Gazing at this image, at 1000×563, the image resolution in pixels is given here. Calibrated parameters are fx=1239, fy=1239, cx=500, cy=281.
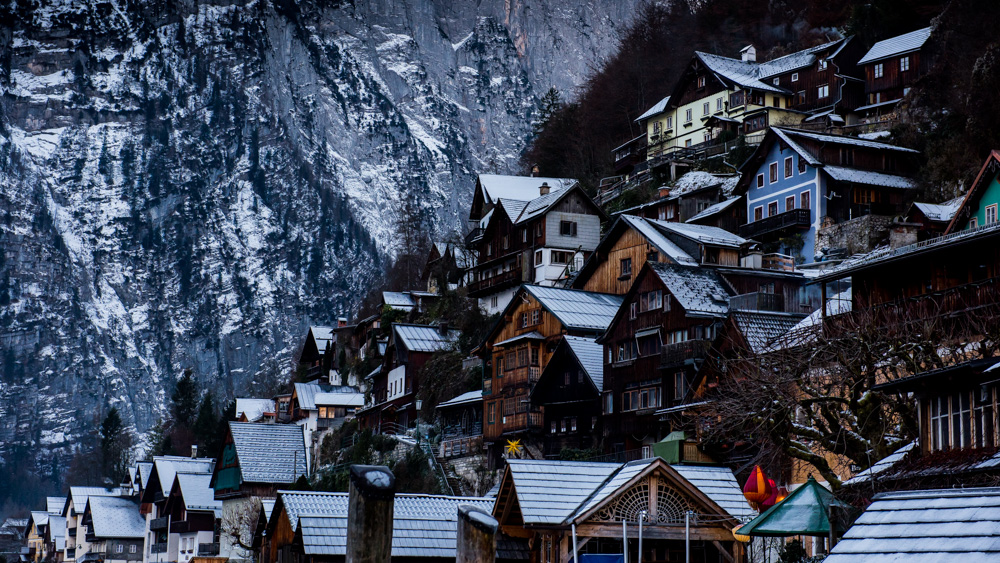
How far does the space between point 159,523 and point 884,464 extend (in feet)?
222

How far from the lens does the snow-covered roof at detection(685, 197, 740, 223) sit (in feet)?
231

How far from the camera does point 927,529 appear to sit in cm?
1377

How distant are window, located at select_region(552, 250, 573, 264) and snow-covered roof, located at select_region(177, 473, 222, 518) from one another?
26.3m

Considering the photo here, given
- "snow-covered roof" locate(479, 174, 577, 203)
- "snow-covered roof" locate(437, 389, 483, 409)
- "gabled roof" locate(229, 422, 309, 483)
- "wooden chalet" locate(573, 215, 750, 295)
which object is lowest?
"gabled roof" locate(229, 422, 309, 483)

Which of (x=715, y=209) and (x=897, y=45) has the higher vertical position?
(x=897, y=45)

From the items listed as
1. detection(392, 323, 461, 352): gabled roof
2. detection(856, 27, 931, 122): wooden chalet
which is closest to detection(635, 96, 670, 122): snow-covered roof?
detection(856, 27, 931, 122): wooden chalet

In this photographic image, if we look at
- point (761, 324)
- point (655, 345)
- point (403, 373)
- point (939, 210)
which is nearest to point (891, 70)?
point (939, 210)

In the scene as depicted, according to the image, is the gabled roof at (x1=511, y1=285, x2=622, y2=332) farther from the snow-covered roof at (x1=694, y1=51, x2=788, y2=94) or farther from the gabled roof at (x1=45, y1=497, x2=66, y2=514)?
the gabled roof at (x1=45, y1=497, x2=66, y2=514)

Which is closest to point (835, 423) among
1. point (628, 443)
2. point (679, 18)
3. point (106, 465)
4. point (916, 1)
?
point (628, 443)

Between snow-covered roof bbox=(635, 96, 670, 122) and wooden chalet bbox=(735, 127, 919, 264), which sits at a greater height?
snow-covered roof bbox=(635, 96, 670, 122)

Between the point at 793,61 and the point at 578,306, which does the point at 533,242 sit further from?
the point at 793,61

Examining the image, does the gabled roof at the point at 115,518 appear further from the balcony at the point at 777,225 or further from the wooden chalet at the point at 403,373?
the balcony at the point at 777,225

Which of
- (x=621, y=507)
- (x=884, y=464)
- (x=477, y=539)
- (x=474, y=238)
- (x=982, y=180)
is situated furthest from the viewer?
(x=474, y=238)

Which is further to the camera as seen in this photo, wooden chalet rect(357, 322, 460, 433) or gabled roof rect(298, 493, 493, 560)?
wooden chalet rect(357, 322, 460, 433)
